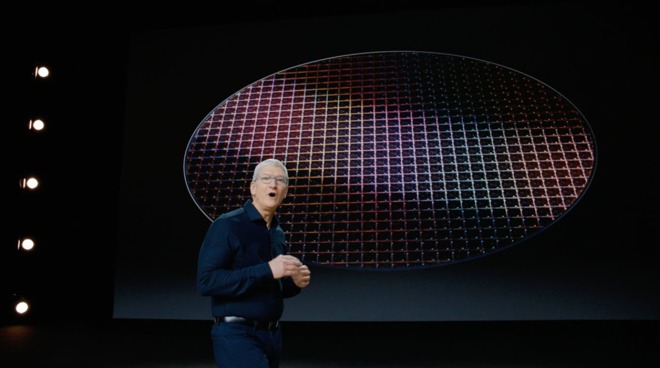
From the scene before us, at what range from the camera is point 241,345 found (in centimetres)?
112

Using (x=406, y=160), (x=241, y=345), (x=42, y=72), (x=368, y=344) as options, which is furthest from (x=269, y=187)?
(x=42, y=72)

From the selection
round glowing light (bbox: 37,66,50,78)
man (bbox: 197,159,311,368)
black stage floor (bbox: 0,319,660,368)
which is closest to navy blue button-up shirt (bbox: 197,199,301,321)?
man (bbox: 197,159,311,368)

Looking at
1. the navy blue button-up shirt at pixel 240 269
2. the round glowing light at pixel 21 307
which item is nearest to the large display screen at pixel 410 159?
the round glowing light at pixel 21 307

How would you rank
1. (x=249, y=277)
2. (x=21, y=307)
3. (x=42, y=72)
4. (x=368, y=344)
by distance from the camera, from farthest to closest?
(x=42, y=72) → (x=21, y=307) → (x=368, y=344) → (x=249, y=277)

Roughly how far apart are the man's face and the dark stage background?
2.01m

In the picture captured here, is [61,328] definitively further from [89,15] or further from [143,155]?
[89,15]

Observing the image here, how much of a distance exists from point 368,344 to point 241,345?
1706 mm

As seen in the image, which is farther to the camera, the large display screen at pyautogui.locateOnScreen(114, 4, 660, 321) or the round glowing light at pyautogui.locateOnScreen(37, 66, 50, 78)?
the round glowing light at pyautogui.locateOnScreen(37, 66, 50, 78)

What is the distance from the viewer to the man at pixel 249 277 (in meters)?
1.11

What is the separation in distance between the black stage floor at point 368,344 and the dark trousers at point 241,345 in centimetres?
121

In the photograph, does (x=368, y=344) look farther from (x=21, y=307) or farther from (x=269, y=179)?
(x=21, y=307)

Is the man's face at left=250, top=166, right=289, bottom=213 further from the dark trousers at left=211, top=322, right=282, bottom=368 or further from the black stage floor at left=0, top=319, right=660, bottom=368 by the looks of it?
the black stage floor at left=0, top=319, right=660, bottom=368

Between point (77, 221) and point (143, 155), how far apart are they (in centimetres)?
75

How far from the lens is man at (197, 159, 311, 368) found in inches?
43.5
